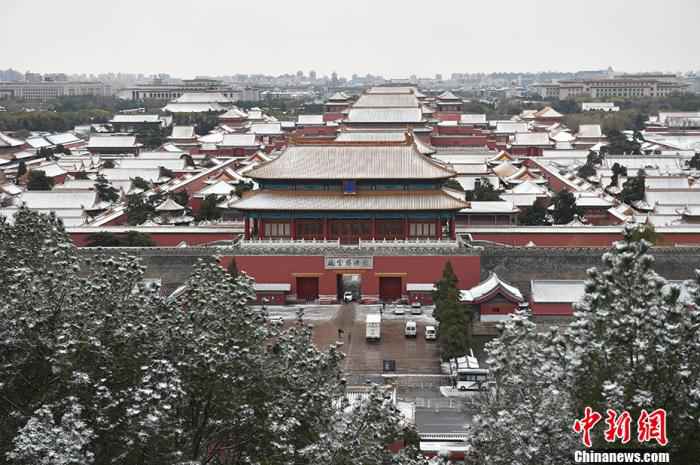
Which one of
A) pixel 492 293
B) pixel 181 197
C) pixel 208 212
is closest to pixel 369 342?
pixel 492 293

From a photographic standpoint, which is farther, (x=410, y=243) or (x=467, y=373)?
(x=410, y=243)

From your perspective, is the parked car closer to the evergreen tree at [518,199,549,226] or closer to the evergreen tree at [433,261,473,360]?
the evergreen tree at [433,261,473,360]

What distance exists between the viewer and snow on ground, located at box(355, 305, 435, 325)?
1081 inches

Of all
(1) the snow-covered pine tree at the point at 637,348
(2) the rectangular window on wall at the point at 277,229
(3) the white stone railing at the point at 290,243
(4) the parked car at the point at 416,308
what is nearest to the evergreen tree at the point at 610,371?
(1) the snow-covered pine tree at the point at 637,348

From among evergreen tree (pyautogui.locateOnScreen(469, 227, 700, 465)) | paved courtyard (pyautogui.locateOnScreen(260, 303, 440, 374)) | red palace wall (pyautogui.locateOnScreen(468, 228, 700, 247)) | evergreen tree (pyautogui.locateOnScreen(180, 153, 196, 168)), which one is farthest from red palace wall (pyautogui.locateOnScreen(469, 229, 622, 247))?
evergreen tree (pyautogui.locateOnScreen(180, 153, 196, 168))

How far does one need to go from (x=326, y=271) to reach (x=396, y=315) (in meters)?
3.00

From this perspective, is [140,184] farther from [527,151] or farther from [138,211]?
[527,151]

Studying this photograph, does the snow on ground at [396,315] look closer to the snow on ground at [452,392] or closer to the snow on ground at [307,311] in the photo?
the snow on ground at [307,311]

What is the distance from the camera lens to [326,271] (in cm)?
2945

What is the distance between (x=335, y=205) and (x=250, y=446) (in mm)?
17968

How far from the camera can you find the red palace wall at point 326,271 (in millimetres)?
29266

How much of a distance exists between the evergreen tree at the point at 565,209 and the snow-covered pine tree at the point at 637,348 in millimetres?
27961

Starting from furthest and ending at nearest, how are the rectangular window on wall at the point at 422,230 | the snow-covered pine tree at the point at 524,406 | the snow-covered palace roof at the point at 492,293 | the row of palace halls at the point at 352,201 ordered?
1. the rectangular window on wall at the point at 422,230
2. the row of palace halls at the point at 352,201
3. the snow-covered palace roof at the point at 492,293
4. the snow-covered pine tree at the point at 524,406

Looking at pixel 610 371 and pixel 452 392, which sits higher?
pixel 610 371
